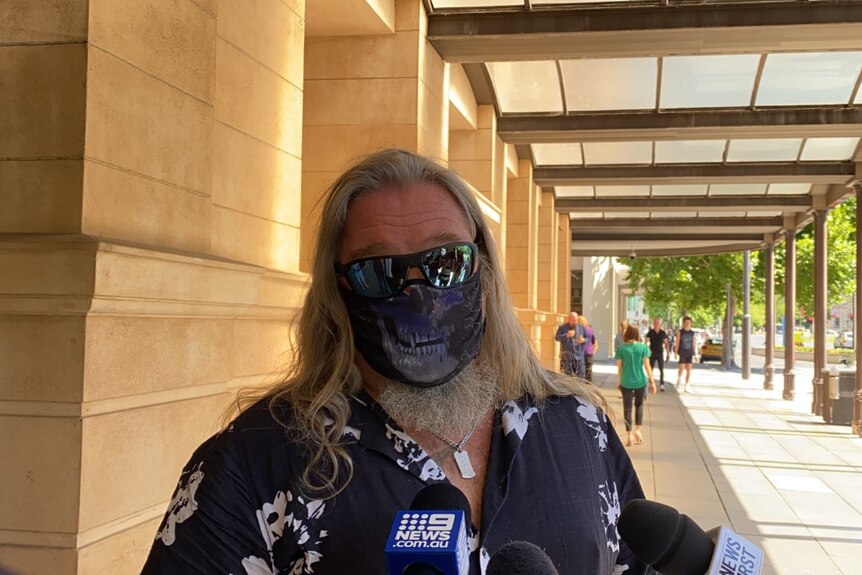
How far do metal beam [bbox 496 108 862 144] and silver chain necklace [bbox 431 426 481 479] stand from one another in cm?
1236

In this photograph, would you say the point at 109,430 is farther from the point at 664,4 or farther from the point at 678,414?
the point at 678,414

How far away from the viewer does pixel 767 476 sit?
10961 mm

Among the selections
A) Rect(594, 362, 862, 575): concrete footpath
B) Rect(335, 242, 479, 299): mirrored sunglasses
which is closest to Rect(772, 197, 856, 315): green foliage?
Rect(594, 362, 862, 575): concrete footpath

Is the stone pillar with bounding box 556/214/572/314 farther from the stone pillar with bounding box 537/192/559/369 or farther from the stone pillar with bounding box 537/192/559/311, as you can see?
the stone pillar with bounding box 537/192/559/311

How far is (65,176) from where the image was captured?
334 cm

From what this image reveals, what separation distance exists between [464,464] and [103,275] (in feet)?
6.23

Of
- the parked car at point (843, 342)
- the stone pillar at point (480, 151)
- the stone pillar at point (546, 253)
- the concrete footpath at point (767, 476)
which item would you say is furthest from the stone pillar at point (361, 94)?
the parked car at point (843, 342)

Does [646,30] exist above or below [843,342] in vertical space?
above

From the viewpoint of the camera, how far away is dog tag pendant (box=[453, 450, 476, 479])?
6.15ft

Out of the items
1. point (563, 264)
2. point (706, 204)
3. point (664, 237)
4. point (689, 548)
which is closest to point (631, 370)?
point (706, 204)

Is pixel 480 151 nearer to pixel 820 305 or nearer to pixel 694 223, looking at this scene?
pixel 820 305

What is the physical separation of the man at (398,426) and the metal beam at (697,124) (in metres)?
11.9

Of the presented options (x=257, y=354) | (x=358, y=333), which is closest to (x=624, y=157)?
(x=257, y=354)

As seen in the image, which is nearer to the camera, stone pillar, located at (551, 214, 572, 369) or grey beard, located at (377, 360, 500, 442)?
grey beard, located at (377, 360, 500, 442)
